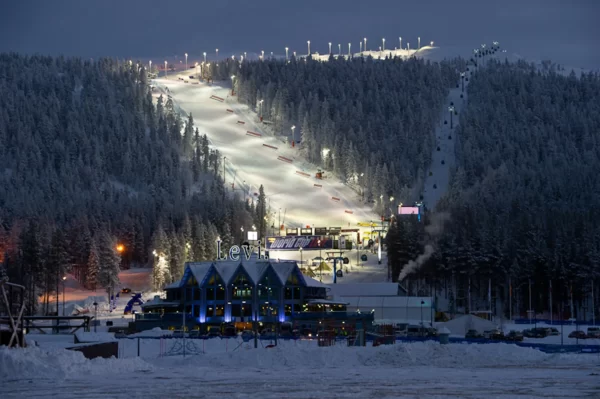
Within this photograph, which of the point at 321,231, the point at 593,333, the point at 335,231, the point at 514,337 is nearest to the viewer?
the point at 514,337

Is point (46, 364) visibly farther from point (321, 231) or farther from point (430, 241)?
point (321, 231)

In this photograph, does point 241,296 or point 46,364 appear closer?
point 46,364

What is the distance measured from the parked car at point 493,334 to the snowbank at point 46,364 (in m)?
42.0

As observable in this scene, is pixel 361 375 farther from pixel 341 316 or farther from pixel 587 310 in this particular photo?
pixel 587 310

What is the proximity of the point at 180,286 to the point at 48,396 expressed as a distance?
72087 mm

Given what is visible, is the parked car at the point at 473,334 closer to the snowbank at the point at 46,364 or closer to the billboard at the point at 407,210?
the snowbank at the point at 46,364

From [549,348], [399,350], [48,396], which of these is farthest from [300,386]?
[549,348]

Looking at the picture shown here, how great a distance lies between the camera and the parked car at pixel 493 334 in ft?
265

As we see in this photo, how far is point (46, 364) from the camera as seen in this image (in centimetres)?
4144

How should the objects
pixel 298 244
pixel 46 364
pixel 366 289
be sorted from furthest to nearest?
pixel 298 244 < pixel 366 289 < pixel 46 364

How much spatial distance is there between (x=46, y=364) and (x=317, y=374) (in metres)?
10.5

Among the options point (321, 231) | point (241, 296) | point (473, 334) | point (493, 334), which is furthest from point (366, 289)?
point (321, 231)

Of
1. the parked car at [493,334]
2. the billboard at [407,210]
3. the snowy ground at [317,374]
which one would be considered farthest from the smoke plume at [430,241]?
the snowy ground at [317,374]

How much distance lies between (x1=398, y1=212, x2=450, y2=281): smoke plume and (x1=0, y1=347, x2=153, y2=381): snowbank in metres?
88.2
